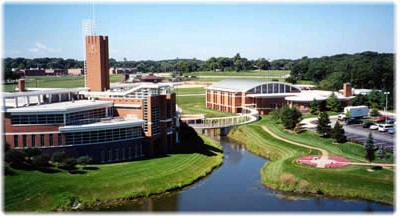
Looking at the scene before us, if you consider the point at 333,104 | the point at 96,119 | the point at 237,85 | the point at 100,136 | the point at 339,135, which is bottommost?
the point at 339,135

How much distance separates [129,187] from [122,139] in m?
7.48

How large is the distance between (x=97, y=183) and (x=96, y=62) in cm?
1710


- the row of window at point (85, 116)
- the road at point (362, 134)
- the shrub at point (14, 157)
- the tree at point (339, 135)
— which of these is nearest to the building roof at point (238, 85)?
the road at point (362, 134)

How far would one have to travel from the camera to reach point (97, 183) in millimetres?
29375

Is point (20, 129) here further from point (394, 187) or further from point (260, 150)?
point (394, 187)

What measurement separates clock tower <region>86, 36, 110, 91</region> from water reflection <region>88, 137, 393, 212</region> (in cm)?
1557

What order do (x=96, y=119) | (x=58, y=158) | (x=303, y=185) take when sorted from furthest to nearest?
Answer: (x=96, y=119), (x=58, y=158), (x=303, y=185)

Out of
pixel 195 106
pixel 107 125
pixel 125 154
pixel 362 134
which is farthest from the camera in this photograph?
pixel 195 106

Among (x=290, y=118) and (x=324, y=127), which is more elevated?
(x=290, y=118)

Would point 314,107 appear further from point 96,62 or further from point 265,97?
point 96,62

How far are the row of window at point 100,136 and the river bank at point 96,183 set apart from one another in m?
2.34

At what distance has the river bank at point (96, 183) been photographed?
26.9 m

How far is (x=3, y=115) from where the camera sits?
33719 mm

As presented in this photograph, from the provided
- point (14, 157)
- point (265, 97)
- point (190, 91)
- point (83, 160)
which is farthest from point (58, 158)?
point (190, 91)
